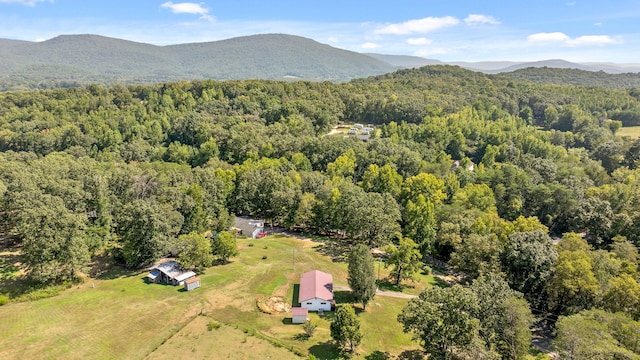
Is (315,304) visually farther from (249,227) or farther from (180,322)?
(249,227)

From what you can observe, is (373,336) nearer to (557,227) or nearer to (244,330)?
(244,330)

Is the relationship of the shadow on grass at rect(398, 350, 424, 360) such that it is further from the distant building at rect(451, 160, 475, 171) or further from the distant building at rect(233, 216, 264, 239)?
the distant building at rect(451, 160, 475, 171)

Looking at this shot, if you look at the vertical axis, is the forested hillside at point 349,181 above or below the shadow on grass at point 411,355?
above

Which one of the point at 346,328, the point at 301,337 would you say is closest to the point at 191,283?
the point at 301,337

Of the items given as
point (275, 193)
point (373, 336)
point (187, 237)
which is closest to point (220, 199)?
point (275, 193)

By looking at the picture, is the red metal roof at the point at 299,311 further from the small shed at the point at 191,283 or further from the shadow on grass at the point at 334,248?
the shadow on grass at the point at 334,248

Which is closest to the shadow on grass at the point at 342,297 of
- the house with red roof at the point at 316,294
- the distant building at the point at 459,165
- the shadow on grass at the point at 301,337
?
the house with red roof at the point at 316,294
